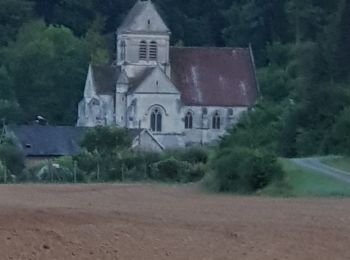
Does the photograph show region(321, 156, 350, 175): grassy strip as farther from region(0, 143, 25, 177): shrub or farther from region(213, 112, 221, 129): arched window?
region(213, 112, 221, 129): arched window

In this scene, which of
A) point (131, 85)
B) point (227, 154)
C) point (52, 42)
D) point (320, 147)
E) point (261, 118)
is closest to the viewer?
point (227, 154)

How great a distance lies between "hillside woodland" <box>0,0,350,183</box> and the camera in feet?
234

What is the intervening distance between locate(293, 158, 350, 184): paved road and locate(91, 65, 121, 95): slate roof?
146 feet

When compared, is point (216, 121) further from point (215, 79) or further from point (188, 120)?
point (215, 79)

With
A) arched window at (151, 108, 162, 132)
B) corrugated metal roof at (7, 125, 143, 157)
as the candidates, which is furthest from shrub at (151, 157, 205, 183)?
arched window at (151, 108, 162, 132)

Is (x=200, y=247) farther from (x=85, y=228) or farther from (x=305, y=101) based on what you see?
(x=305, y=101)

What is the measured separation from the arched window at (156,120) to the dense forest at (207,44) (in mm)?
6327

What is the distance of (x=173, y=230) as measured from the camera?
30062 millimetres

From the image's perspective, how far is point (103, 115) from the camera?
102500 millimetres

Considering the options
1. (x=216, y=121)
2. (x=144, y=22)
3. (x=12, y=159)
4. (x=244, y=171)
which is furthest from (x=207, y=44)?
(x=244, y=171)

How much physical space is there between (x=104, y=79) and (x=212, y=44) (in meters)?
18.8

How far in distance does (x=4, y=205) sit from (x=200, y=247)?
27.4ft

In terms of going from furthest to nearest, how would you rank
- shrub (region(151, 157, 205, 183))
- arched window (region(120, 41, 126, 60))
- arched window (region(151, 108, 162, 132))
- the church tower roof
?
arched window (region(120, 41, 126, 60)) → the church tower roof → arched window (region(151, 108, 162, 132)) → shrub (region(151, 157, 205, 183))

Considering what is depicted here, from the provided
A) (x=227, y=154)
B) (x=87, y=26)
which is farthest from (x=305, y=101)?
(x=87, y=26)
